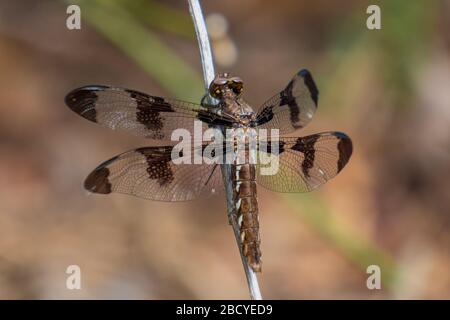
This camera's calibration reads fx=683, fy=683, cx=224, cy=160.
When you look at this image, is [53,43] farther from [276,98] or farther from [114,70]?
[276,98]

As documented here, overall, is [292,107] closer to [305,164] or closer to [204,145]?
[305,164]

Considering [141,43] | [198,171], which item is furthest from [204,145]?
[141,43]

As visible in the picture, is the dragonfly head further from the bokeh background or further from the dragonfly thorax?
the bokeh background

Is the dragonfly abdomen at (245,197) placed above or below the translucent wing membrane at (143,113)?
below

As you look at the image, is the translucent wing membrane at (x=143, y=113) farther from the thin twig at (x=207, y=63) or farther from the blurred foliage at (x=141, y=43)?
the blurred foliage at (x=141, y=43)

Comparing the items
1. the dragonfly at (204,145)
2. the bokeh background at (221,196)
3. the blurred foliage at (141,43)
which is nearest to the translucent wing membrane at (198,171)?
the dragonfly at (204,145)

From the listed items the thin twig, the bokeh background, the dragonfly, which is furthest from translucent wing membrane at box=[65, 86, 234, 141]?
the bokeh background

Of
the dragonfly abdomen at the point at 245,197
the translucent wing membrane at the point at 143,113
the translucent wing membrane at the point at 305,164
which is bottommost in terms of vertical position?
the dragonfly abdomen at the point at 245,197

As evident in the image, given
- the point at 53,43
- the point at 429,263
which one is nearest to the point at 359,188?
the point at 429,263
